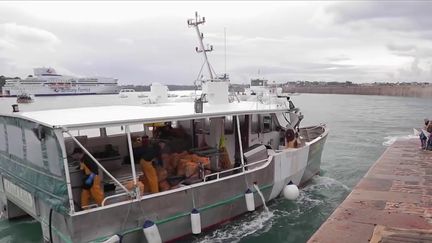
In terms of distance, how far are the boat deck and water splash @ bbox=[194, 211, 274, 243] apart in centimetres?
229

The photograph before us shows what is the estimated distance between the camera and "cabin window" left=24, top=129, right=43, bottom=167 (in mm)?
7219

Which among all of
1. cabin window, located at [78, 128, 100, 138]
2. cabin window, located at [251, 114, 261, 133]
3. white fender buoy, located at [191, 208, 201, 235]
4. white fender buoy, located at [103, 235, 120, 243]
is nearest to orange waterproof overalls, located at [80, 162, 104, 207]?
white fender buoy, located at [103, 235, 120, 243]

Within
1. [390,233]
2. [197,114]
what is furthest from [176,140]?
[390,233]

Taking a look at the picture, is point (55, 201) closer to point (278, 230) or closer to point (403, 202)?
point (278, 230)

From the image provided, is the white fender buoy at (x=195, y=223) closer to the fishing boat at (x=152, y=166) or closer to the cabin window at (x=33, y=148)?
the fishing boat at (x=152, y=166)

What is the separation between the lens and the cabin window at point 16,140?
7855 millimetres

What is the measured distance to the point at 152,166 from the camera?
27.2 ft

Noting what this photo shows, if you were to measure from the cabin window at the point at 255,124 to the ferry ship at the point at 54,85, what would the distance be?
3709 inches

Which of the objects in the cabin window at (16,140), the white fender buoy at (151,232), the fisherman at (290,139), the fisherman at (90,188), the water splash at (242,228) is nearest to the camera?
the fisherman at (90,188)

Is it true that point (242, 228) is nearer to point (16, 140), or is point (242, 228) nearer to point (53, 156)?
point (53, 156)

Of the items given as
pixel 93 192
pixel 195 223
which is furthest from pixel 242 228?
pixel 93 192

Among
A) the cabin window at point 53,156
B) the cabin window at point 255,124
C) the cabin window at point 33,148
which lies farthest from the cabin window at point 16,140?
the cabin window at point 255,124

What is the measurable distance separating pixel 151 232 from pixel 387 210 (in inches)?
211

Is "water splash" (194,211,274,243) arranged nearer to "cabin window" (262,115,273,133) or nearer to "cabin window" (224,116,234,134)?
"cabin window" (224,116,234,134)
